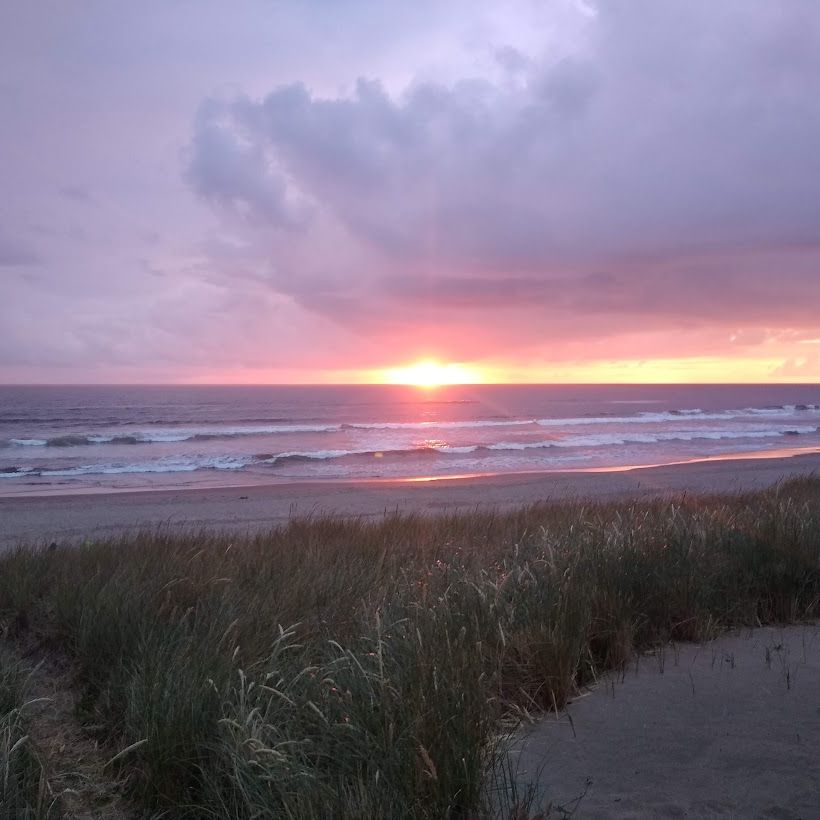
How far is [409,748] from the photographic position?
3023 mm

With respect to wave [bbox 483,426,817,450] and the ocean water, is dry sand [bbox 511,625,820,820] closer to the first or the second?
the ocean water

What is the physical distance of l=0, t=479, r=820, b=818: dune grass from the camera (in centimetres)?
312

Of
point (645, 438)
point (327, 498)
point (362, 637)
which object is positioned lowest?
point (327, 498)

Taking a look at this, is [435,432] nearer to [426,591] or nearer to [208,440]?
[208,440]

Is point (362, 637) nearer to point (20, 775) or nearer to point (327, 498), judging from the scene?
point (20, 775)

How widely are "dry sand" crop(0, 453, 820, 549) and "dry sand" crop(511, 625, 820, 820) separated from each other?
10.2m

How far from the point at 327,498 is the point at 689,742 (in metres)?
17.3

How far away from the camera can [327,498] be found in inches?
804

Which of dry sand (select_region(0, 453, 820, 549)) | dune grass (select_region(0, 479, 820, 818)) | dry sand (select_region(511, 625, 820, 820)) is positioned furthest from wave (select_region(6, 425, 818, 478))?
dry sand (select_region(511, 625, 820, 820))

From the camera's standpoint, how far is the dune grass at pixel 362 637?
123 inches

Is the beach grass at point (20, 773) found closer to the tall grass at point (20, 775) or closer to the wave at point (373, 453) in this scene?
the tall grass at point (20, 775)

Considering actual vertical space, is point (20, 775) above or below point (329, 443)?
above

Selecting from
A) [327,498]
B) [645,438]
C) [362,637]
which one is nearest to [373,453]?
[327,498]

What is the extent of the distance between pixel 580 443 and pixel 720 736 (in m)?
37.6
